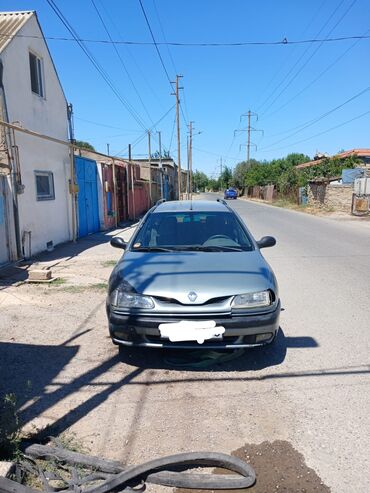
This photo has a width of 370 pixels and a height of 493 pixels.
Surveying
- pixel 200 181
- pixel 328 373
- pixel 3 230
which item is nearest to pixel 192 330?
pixel 328 373

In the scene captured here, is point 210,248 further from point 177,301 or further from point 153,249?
point 177,301

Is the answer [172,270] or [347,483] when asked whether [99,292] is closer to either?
[172,270]

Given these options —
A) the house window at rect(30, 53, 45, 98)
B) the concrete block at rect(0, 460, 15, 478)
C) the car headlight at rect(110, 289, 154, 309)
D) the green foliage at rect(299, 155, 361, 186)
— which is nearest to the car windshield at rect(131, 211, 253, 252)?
the car headlight at rect(110, 289, 154, 309)

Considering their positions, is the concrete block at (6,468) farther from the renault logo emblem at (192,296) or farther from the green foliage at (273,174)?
the green foliage at (273,174)

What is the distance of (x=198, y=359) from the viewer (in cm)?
406

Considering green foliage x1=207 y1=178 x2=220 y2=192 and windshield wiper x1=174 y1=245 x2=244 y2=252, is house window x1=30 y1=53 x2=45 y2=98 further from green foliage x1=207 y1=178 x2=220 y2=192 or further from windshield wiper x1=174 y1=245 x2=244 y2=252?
green foliage x1=207 y1=178 x2=220 y2=192

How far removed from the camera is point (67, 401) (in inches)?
131

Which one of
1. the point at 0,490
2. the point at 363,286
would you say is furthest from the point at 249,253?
the point at 363,286

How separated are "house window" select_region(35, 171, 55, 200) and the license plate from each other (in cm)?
810

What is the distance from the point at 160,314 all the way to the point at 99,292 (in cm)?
354

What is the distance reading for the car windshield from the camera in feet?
15.6

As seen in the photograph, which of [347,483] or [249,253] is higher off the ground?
[249,253]

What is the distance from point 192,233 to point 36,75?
27.8 ft

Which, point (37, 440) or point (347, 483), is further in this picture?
point (37, 440)
